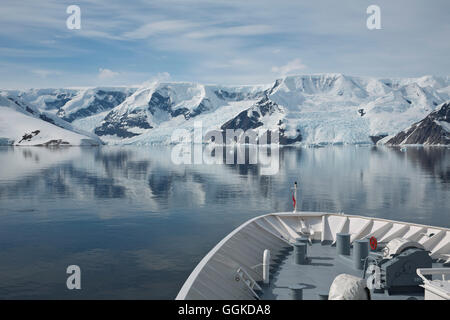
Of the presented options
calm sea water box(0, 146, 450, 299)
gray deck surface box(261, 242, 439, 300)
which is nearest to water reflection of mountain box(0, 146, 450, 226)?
calm sea water box(0, 146, 450, 299)

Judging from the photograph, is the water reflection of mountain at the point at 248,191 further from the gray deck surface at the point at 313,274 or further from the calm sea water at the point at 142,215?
the gray deck surface at the point at 313,274

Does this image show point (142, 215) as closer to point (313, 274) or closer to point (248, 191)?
point (248, 191)

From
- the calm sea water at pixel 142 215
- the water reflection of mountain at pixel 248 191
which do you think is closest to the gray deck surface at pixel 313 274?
the calm sea water at pixel 142 215

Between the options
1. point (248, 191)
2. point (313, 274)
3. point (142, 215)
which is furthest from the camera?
point (248, 191)

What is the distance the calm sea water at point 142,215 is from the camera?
27.2m

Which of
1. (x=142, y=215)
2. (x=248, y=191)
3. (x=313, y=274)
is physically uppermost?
(x=313, y=274)

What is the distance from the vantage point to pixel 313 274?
2000cm

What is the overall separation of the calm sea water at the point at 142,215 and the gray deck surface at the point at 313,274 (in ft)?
24.1

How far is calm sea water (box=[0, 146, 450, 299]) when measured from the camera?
2720cm

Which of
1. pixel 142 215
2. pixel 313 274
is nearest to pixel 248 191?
pixel 142 215

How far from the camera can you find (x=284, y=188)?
244 feet

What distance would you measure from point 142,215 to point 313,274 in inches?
1270

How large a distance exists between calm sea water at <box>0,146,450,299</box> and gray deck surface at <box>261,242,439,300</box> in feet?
24.1
